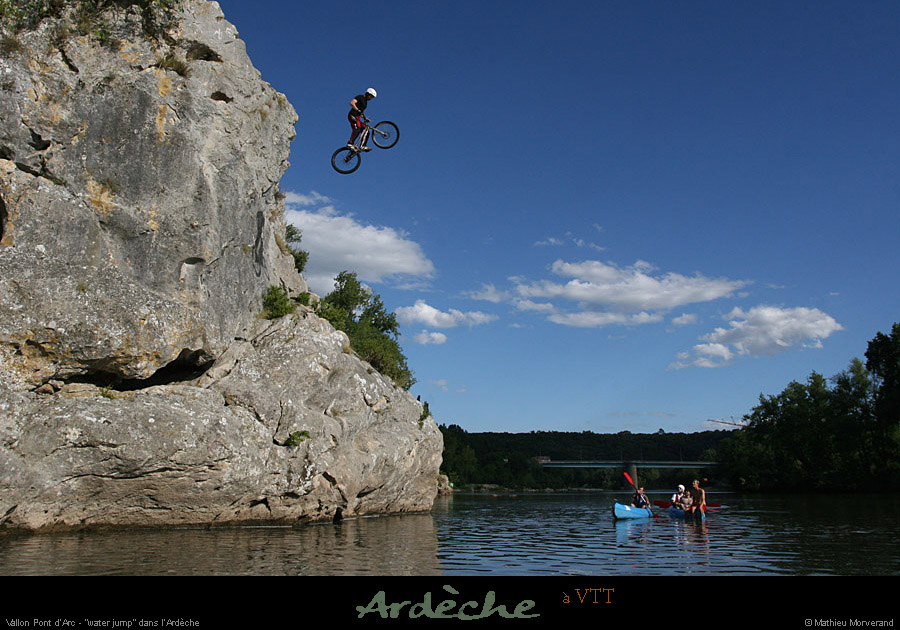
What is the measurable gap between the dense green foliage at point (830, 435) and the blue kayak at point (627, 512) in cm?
4254

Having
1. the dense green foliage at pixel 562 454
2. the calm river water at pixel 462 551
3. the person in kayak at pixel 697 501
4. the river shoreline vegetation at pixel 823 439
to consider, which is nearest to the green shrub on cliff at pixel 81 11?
the calm river water at pixel 462 551

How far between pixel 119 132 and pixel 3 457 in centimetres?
1198

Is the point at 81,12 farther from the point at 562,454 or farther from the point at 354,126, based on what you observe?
the point at 562,454

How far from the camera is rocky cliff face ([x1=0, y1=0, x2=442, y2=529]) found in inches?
765

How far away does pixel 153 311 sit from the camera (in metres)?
22.0

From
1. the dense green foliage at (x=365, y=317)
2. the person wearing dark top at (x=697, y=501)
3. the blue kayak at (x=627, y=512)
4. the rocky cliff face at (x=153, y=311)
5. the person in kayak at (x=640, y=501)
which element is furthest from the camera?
the dense green foliage at (x=365, y=317)

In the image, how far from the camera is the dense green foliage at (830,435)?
60906 millimetres

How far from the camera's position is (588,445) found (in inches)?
5733

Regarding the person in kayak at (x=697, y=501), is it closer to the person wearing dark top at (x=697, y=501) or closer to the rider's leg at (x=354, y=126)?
the person wearing dark top at (x=697, y=501)

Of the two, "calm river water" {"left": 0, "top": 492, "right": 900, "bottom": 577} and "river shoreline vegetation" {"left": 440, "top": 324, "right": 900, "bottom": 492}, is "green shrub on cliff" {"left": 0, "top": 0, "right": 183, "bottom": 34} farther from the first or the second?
"river shoreline vegetation" {"left": 440, "top": 324, "right": 900, "bottom": 492}

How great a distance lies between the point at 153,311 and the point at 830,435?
69.5 m
